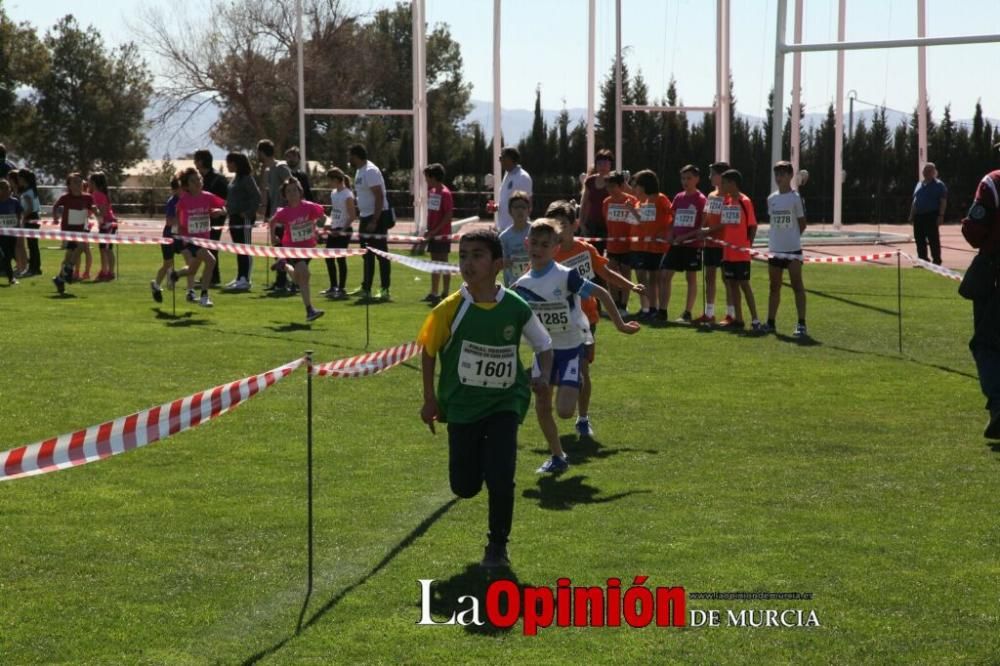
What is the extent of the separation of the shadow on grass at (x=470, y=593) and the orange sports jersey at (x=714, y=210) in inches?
471

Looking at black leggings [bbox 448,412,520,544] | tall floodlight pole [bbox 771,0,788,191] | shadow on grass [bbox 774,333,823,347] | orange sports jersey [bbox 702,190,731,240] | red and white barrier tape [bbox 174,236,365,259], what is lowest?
shadow on grass [bbox 774,333,823,347]

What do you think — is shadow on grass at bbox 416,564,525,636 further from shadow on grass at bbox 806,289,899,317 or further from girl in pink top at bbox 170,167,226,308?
shadow on grass at bbox 806,289,899,317

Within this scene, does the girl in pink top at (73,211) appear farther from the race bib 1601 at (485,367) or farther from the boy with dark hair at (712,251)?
the race bib 1601 at (485,367)

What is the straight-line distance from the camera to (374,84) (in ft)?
254

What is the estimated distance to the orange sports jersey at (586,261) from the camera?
11.2m

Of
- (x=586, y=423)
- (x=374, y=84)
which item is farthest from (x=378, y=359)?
(x=374, y=84)

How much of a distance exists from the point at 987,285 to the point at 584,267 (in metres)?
3.10

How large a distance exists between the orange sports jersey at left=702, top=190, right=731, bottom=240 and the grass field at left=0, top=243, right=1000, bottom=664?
3337 millimetres

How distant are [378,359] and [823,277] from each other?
18140 mm

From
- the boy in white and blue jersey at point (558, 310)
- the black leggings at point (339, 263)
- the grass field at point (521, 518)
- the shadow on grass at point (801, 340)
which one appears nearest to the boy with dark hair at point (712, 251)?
the shadow on grass at point (801, 340)

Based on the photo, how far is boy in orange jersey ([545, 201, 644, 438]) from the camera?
1088 cm

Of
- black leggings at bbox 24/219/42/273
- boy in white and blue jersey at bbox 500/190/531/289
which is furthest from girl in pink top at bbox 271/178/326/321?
black leggings at bbox 24/219/42/273

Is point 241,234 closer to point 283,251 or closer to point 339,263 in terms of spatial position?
point 339,263

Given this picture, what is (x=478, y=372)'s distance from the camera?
7668 mm
